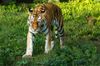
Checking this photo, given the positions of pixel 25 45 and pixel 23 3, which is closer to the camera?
pixel 25 45

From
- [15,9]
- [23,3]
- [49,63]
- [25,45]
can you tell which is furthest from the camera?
[23,3]

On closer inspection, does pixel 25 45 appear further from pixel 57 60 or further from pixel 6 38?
pixel 57 60

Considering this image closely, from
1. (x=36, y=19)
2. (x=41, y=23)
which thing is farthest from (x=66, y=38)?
(x=36, y=19)

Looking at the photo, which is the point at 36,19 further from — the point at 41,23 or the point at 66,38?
the point at 66,38

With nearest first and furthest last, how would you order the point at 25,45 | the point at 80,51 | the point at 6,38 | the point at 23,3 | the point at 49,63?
the point at 49,63 < the point at 80,51 < the point at 25,45 < the point at 6,38 < the point at 23,3

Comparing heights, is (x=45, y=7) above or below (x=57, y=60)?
above

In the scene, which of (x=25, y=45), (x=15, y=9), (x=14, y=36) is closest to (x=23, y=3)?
(x=15, y=9)

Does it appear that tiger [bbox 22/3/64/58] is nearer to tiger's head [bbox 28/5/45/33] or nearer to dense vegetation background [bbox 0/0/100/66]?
tiger's head [bbox 28/5/45/33]

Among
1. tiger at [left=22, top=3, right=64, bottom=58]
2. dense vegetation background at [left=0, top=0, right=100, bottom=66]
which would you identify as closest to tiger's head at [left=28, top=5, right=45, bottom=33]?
tiger at [left=22, top=3, right=64, bottom=58]

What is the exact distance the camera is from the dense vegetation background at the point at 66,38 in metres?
8.20

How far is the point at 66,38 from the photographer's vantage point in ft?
36.0

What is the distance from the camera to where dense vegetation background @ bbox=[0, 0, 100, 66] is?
820 centimetres

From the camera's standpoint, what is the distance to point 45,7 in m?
9.26

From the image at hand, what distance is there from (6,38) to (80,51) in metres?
2.27
